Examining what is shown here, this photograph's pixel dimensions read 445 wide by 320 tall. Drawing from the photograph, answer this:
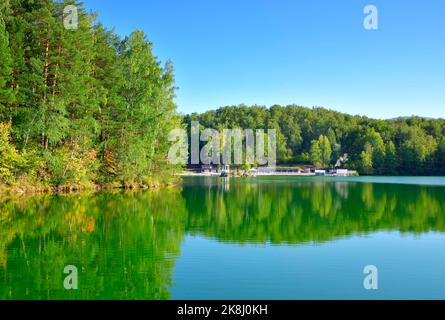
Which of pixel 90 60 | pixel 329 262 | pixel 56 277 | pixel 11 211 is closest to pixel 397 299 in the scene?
pixel 329 262

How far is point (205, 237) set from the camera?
16.8 m

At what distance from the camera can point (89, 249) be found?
1382 centimetres

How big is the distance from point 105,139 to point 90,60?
23.4 ft

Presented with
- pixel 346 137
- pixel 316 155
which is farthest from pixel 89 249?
pixel 346 137

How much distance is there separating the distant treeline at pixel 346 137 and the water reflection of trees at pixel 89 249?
306ft

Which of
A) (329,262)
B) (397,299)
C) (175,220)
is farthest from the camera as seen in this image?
(175,220)

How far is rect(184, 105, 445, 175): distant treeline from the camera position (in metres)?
107

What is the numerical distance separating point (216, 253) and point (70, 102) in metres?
24.1

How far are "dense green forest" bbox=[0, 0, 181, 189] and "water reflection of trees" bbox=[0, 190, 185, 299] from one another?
738 cm

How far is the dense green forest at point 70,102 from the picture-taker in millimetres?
30234

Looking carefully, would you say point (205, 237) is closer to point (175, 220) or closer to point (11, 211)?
point (175, 220)
